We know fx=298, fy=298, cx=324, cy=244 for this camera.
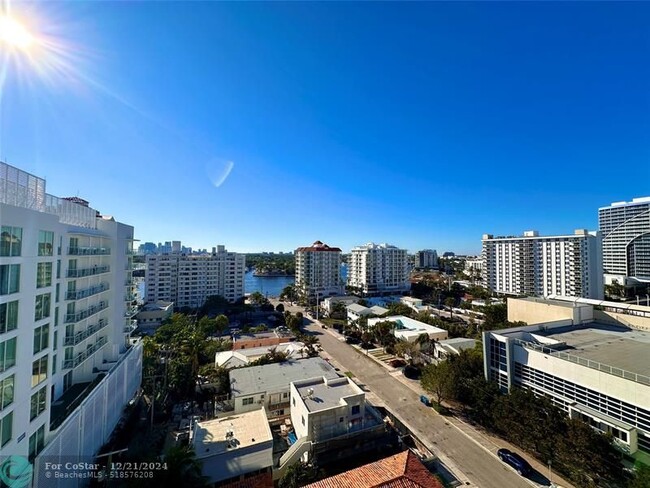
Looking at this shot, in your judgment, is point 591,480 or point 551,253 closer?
point 591,480

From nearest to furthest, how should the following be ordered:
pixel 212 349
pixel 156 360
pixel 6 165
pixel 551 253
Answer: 1. pixel 6 165
2. pixel 156 360
3. pixel 212 349
4. pixel 551 253

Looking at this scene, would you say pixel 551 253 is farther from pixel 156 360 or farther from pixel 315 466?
pixel 156 360

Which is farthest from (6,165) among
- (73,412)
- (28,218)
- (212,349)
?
(212,349)

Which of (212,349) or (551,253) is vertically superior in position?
(551,253)

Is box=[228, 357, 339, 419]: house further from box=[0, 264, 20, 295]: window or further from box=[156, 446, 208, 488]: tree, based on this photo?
box=[0, 264, 20, 295]: window

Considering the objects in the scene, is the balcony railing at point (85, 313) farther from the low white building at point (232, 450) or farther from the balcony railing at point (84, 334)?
the low white building at point (232, 450)

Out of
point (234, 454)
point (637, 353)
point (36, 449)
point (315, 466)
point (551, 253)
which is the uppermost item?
point (551, 253)

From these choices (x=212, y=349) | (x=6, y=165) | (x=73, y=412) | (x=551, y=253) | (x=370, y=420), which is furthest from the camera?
(x=551, y=253)

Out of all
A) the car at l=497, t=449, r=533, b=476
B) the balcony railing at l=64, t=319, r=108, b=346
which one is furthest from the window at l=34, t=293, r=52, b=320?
the car at l=497, t=449, r=533, b=476
